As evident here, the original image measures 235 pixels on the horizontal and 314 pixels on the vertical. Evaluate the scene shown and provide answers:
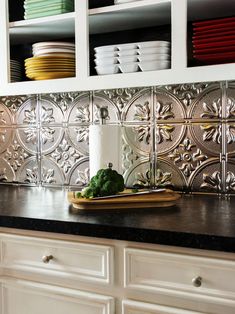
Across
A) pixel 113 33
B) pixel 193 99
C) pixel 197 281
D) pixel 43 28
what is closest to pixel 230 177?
pixel 193 99

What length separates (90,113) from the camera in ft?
6.37

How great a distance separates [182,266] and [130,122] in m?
0.86

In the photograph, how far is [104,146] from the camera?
170cm

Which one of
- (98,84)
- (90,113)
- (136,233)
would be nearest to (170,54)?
(98,84)

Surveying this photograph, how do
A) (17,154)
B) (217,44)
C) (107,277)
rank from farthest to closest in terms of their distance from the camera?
(17,154) < (217,44) < (107,277)

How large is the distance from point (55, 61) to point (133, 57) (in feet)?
1.15

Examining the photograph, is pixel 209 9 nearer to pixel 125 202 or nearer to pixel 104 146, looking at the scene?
pixel 104 146

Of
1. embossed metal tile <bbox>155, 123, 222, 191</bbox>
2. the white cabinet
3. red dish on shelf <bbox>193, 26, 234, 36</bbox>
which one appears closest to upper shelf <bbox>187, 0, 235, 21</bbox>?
red dish on shelf <bbox>193, 26, 234, 36</bbox>

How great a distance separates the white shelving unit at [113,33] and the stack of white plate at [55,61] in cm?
5

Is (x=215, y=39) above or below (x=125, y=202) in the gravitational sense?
above

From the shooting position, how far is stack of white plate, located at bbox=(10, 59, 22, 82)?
1.85m

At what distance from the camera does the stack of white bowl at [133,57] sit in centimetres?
152

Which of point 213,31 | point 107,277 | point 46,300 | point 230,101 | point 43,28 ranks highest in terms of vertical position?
point 43,28

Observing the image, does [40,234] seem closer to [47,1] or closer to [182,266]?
→ [182,266]
